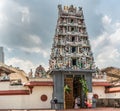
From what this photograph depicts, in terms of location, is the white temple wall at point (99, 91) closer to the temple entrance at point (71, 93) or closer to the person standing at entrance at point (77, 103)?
the temple entrance at point (71, 93)

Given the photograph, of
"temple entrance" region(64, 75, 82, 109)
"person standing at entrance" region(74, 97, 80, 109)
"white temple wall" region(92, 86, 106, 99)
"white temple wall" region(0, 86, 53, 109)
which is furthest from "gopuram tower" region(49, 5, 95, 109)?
"white temple wall" region(92, 86, 106, 99)

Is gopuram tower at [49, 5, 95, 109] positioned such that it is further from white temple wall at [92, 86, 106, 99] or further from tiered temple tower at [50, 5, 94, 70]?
white temple wall at [92, 86, 106, 99]

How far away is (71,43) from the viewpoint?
3008cm

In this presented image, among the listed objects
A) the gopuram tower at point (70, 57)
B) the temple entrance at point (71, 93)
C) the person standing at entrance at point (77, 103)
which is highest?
the gopuram tower at point (70, 57)

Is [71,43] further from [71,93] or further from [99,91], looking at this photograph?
[99,91]

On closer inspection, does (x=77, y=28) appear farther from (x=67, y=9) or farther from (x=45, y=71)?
(x=45, y=71)

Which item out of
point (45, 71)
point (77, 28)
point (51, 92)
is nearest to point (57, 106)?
point (51, 92)

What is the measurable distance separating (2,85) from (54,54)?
624 centimetres

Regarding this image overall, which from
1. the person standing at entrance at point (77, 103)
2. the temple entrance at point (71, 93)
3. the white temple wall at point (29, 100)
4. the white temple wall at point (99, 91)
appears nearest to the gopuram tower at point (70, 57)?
the temple entrance at point (71, 93)

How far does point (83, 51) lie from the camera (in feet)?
99.0

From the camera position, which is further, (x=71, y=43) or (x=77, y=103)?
(x=71, y=43)

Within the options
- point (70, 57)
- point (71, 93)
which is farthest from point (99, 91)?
point (70, 57)

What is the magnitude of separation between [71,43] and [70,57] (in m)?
1.61

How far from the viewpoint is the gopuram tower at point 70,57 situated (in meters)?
28.0
